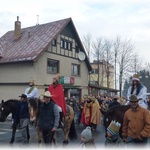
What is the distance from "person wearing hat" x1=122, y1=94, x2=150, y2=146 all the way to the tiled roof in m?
19.8

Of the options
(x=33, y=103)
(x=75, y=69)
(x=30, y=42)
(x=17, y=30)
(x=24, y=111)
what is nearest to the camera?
(x=33, y=103)

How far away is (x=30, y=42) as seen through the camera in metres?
28.1

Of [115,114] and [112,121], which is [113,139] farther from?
[115,114]

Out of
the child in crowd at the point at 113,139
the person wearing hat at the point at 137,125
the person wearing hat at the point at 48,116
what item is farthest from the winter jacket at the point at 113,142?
the person wearing hat at the point at 48,116

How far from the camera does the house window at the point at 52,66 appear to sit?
90.9 feet

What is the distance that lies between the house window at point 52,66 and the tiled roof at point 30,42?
2161mm

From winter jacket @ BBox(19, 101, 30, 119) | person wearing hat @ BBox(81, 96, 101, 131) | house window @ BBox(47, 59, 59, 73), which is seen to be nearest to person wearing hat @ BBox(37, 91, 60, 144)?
winter jacket @ BBox(19, 101, 30, 119)

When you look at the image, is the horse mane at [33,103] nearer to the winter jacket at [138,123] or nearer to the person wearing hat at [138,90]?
the person wearing hat at [138,90]

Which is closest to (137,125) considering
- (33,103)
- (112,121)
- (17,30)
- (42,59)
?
(112,121)

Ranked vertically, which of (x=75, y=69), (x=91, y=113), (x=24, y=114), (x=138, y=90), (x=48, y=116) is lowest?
(x=91, y=113)

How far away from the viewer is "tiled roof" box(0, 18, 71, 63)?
26094mm

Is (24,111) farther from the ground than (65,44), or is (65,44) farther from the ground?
(65,44)

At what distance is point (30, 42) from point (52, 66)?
335cm

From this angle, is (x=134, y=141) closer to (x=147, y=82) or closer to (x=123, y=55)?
(x=123, y=55)
